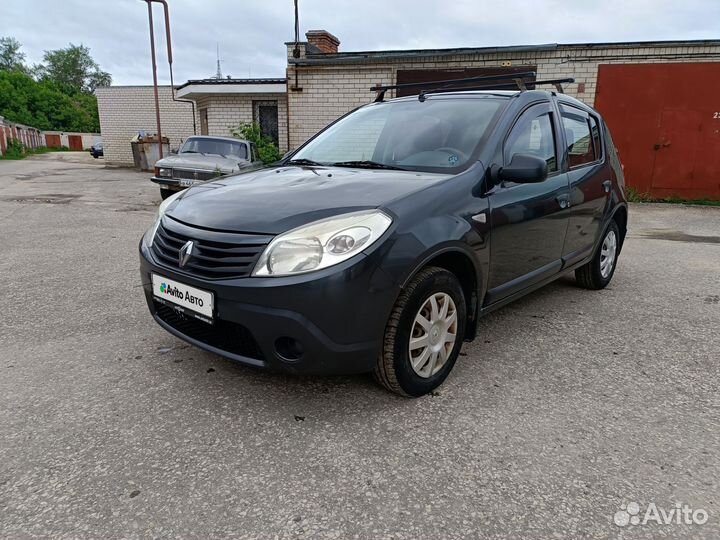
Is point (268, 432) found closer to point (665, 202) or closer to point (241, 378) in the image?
point (241, 378)

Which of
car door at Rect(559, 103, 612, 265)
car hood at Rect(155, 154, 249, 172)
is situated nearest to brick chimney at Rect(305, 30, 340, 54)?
car hood at Rect(155, 154, 249, 172)

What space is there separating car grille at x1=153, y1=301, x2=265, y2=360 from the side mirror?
1.57 meters

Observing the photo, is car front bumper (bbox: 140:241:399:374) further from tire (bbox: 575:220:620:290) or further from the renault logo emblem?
tire (bbox: 575:220:620:290)

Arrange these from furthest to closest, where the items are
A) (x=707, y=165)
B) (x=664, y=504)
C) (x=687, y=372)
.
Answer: (x=707, y=165) < (x=687, y=372) < (x=664, y=504)

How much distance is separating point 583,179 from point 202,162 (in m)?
7.99

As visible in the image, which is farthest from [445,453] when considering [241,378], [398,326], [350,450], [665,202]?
[665,202]

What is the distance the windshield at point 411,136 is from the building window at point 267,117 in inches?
563

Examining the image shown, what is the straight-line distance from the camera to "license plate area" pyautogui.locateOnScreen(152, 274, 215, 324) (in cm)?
223

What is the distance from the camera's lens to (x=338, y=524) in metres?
1.71

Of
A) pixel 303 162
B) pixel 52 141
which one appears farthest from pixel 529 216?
pixel 52 141

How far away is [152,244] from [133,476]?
119cm

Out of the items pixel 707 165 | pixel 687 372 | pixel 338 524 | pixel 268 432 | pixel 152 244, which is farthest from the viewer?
pixel 707 165

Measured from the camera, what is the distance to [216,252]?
2219mm

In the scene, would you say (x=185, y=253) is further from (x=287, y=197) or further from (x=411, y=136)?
(x=411, y=136)
